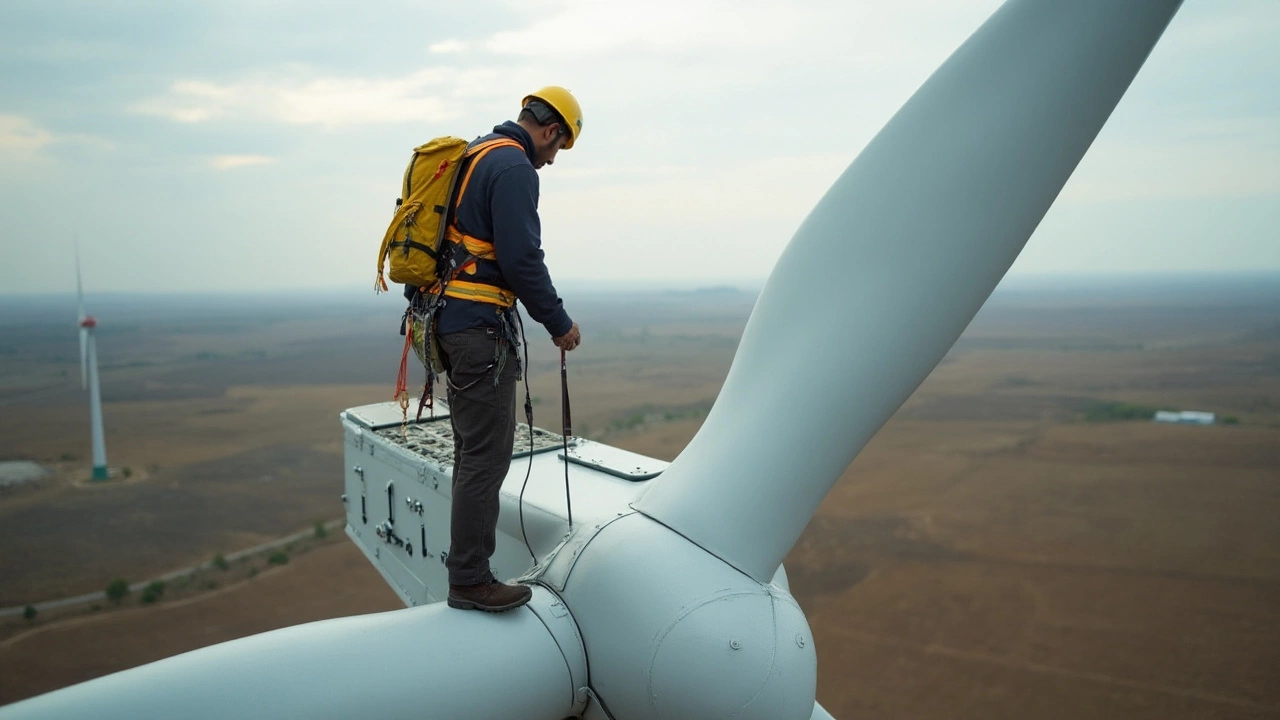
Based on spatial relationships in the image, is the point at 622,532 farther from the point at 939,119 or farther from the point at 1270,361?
the point at 1270,361

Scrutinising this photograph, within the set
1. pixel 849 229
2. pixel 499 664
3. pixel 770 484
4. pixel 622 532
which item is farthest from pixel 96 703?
pixel 849 229

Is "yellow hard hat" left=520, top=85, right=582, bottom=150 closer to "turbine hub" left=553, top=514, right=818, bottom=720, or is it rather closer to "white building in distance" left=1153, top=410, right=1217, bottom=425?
"turbine hub" left=553, top=514, right=818, bottom=720

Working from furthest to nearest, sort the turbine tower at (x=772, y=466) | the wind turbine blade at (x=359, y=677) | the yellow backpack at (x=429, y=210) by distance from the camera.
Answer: the yellow backpack at (x=429, y=210) < the turbine tower at (x=772, y=466) < the wind turbine blade at (x=359, y=677)

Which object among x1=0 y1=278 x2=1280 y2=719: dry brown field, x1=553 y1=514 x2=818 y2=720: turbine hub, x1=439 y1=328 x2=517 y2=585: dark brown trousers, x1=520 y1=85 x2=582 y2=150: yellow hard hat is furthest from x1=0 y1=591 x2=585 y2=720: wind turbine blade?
x1=0 y1=278 x2=1280 y2=719: dry brown field

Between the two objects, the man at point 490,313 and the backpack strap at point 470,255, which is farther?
the backpack strap at point 470,255

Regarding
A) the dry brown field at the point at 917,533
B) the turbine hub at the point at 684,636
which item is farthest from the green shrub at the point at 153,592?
the turbine hub at the point at 684,636

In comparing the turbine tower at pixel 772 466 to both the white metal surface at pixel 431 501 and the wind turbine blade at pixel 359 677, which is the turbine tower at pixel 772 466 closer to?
the wind turbine blade at pixel 359 677

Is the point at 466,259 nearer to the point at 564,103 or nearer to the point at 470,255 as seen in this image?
the point at 470,255
